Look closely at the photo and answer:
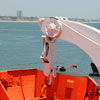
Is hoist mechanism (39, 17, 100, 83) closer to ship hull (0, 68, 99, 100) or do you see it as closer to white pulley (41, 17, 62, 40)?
white pulley (41, 17, 62, 40)

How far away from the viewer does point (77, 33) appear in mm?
8227

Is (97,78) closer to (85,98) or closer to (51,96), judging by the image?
(85,98)

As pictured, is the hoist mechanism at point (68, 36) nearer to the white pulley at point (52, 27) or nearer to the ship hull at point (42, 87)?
the white pulley at point (52, 27)

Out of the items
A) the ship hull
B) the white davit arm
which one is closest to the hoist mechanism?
the white davit arm

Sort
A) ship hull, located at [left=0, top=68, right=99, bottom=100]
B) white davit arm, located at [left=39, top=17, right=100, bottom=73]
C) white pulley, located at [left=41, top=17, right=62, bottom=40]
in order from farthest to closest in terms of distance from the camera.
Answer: ship hull, located at [left=0, top=68, right=99, bottom=100] < white pulley, located at [left=41, top=17, right=62, bottom=40] < white davit arm, located at [left=39, top=17, right=100, bottom=73]

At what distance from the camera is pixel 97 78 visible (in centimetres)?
1216

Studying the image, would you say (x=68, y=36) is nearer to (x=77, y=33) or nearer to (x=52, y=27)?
(x=77, y=33)

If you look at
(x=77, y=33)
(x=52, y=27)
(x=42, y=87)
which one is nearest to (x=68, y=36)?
(x=77, y=33)

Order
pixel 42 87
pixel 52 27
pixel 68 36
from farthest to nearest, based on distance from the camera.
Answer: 1. pixel 42 87
2. pixel 68 36
3. pixel 52 27

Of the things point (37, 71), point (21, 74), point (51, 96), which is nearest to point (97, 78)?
point (51, 96)

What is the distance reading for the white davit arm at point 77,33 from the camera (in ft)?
25.6

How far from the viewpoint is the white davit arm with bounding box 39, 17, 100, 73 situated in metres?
7.80

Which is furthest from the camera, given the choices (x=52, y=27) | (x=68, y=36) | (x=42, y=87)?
(x=42, y=87)

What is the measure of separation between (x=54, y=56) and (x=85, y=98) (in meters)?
3.29
